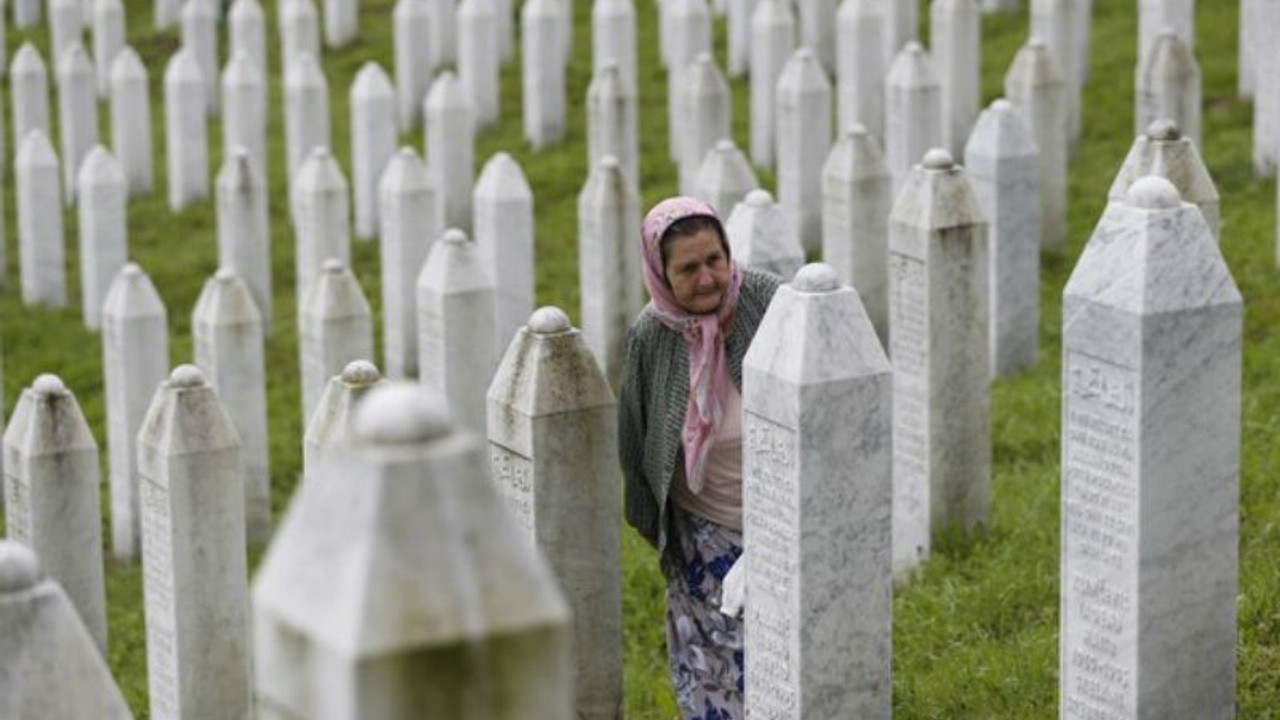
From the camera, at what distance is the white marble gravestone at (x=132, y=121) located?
1747 centimetres

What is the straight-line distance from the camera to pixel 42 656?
18.2 ft

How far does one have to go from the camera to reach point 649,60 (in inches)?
742

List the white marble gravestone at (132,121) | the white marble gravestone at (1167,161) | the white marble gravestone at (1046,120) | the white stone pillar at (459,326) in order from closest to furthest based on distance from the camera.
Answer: the white marble gravestone at (1167,161)
the white stone pillar at (459,326)
the white marble gravestone at (1046,120)
the white marble gravestone at (132,121)

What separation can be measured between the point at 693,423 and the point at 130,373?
4.71 m

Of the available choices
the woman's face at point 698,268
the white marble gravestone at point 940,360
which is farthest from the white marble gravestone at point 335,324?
the woman's face at point 698,268

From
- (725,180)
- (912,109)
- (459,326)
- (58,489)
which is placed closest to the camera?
(58,489)

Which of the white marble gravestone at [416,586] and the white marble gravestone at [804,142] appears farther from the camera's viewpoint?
the white marble gravestone at [804,142]

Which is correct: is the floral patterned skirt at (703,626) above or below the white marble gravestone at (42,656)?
below

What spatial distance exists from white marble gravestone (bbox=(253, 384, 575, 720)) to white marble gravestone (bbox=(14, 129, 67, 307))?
11.6m

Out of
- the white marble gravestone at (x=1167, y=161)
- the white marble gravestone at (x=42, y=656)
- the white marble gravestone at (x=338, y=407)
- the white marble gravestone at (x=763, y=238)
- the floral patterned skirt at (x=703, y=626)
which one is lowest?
the floral patterned skirt at (x=703, y=626)

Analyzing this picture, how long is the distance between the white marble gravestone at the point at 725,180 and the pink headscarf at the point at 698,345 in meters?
4.76

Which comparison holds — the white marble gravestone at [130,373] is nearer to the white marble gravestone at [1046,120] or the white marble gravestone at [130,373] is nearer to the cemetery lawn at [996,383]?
the cemetery lawn at [996,383]

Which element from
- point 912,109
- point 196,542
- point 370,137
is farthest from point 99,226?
point 196,542

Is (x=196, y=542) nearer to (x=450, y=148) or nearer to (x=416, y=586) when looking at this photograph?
(x=416, y=586)
